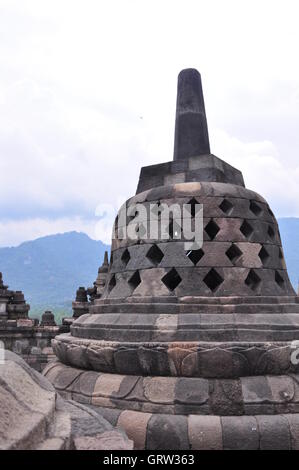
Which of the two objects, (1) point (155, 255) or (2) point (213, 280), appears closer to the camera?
(2) point (213, 280)

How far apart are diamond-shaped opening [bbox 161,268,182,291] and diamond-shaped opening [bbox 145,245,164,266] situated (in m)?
0.21

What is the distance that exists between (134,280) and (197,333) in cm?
107

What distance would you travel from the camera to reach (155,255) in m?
3.87

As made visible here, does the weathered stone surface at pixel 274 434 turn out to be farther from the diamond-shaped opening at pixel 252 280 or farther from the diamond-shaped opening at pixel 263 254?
the diamond-shaped opening at pixel 263 254

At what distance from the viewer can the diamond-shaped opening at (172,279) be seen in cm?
365

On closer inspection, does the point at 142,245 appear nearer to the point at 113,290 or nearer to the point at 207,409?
the point at 113,290

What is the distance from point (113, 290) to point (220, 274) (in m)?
1.21

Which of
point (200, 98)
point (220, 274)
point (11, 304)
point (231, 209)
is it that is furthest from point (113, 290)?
point (11, 304)

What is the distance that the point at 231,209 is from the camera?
386cm

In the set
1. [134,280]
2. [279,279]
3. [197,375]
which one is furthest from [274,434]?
[134,280]

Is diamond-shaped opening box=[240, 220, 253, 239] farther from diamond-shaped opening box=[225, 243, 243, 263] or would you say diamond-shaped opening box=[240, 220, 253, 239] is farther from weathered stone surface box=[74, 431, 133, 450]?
weathered stone surface box=[74, 431, 133, 450]

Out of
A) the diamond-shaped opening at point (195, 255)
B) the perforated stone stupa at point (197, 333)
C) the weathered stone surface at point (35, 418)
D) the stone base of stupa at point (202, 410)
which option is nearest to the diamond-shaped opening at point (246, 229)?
the perforated stone stupa at point (197, 333)

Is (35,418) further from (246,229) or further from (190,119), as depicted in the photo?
(190,119)
